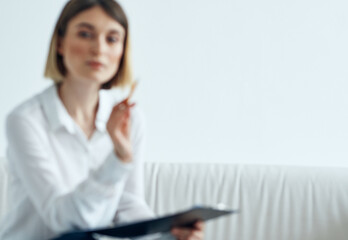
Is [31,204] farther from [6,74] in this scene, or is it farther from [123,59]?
[6,74]

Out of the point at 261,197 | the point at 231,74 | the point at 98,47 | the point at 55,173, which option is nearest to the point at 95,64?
the point at 98,47

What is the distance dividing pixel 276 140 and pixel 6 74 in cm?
126

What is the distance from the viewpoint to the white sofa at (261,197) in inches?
97.6

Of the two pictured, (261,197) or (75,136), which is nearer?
(75,136)

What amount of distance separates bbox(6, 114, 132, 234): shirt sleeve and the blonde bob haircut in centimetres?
13

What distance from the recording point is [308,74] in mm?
2967

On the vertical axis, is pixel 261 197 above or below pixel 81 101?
below

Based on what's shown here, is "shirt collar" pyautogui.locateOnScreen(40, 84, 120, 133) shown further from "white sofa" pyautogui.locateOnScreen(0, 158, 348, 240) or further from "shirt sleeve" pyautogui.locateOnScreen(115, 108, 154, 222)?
"white sofa" pyautogui.locateOnScreen(0, 158, 348, 240)

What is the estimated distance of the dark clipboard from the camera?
1280 millimetres

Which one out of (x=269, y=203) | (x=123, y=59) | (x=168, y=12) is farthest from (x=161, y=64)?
(x=123, y=59)

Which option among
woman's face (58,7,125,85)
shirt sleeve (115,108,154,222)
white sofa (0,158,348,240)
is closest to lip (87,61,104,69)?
woman's face (58,7,125,85)

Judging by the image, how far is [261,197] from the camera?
2.52 metres

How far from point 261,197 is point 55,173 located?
1251 mm

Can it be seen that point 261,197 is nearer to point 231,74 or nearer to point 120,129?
point 231,74
